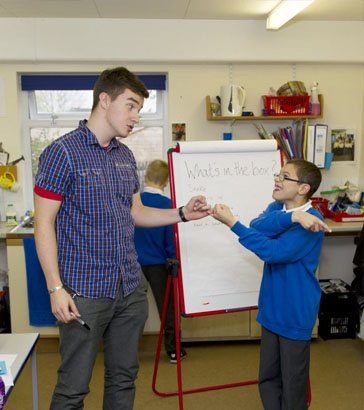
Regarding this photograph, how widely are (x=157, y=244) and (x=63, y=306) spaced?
4.40 ft

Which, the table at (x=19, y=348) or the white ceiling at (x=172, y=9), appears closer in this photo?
the table at (x=19, y=348)

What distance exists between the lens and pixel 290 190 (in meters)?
1.82

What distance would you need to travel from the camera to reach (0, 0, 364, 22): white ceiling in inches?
114

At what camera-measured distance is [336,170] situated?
3607 mm

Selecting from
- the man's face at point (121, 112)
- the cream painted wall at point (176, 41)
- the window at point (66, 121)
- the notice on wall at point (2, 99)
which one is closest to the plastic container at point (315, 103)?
the cream painted wall at point (176, 41)

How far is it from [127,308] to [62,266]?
309mm

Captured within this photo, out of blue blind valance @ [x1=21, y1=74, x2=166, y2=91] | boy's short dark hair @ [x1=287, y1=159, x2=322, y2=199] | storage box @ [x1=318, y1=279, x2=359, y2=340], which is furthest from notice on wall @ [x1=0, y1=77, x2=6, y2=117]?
storage box @ [x1=318, y1=279, x2=359, y2=340]

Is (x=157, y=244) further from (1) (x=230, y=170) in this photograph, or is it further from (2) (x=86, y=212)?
(2) (x=86, y=212)

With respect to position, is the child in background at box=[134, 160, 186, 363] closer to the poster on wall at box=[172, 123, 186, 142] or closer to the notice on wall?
the poster on wall at box=[172, 123, 186, 142]

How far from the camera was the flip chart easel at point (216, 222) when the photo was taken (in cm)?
218

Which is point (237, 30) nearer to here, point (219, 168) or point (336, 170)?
point (336, 170)

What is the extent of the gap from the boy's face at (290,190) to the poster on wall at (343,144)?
1.90 m

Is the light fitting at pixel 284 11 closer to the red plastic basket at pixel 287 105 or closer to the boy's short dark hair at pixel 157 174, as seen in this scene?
the red plastic basket at pixel 287 105

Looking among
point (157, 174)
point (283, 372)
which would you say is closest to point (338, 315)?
point (283, 372)
